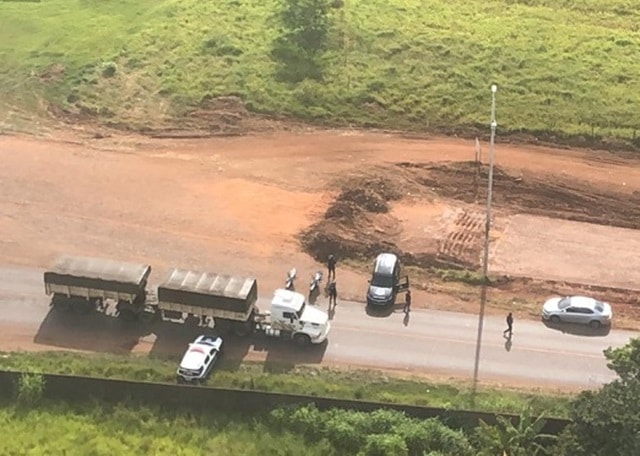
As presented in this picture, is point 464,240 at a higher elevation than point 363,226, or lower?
lower

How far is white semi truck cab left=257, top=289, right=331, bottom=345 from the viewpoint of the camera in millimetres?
42531

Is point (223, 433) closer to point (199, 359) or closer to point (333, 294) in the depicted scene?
point (199, 359)

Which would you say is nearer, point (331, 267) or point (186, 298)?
point (186, 298)

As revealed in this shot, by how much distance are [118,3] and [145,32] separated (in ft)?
22.2

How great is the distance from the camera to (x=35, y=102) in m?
63.1

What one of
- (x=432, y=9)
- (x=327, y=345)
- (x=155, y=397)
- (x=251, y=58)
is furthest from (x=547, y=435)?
(x=432, y=9)

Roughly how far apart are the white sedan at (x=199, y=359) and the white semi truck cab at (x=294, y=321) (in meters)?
2.60

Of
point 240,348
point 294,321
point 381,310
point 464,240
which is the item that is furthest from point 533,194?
point 240,348

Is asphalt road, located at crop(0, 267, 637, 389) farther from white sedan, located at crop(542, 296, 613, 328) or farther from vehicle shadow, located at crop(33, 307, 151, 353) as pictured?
white sedan, located at crop(542, 296, 613, 328)

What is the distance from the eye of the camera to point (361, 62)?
65.8 m

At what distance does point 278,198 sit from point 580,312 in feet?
61.7

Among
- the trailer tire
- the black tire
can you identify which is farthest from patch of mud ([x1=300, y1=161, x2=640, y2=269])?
the trailer tire

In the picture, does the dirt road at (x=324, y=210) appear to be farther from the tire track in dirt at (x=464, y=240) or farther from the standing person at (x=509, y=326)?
the standing person at (x=509, y=326)

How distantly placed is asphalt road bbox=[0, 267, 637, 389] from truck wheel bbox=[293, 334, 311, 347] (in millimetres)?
370
